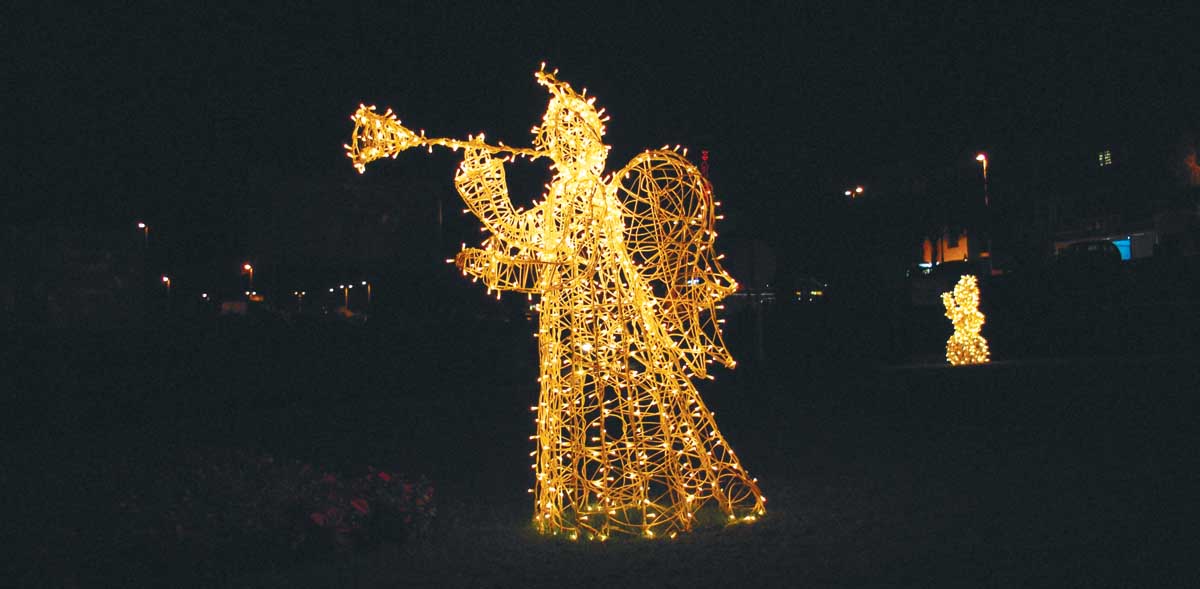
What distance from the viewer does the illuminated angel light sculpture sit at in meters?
18.8

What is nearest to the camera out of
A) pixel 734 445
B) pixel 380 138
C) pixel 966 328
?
pixel 380 138

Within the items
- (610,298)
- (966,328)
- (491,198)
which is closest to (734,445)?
(610,298)

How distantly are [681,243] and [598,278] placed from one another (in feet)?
1.75

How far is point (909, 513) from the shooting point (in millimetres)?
6879

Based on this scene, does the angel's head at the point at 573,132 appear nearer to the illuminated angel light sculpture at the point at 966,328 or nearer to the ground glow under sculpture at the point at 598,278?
the ground glow under sculpture at the point at 598,278

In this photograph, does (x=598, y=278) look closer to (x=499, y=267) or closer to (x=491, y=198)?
(x=499, y=267)

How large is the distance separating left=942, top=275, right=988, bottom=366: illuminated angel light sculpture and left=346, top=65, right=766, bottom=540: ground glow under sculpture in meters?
13.5

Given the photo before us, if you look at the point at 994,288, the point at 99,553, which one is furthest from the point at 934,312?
the point at 99,553

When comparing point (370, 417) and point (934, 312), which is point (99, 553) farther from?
point (934, 312)

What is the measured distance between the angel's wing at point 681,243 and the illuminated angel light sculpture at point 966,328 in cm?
1357

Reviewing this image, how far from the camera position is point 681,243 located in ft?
20.8

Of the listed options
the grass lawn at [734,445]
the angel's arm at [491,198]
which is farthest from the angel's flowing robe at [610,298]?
the grass lawn at [734,445]

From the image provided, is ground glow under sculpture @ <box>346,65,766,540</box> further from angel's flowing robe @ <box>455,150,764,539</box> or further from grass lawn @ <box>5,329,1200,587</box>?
grass lawn @ <box>5,329,1200,587</box>

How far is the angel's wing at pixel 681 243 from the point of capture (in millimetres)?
6277
